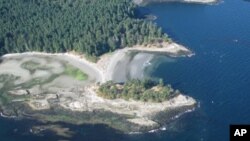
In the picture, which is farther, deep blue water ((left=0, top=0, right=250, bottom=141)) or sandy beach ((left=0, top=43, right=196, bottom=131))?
sandy beach ((left=0, top=43, right=196, bottom=131))

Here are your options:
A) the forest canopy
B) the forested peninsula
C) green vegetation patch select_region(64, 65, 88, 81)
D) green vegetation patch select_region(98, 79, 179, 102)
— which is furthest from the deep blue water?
green vegetation patch select_region(64, 65, 88, 81)

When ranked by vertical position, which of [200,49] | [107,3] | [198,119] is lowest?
[198,119]

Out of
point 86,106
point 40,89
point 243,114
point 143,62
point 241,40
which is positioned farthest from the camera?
point 241,40

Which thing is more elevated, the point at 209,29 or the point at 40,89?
the point at 209,29

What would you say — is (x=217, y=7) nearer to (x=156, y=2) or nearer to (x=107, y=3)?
(x=156, y=2)

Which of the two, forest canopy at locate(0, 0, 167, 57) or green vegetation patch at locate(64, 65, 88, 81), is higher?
forest canopy at locate(0, 0, 167, 57)

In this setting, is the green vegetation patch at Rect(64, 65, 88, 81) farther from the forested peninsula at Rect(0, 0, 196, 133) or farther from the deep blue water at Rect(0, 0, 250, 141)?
the deep blue water at Rect(0, 0, 250, 141)

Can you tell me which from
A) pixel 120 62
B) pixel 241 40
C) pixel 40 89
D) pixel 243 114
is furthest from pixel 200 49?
pixel 40 89
